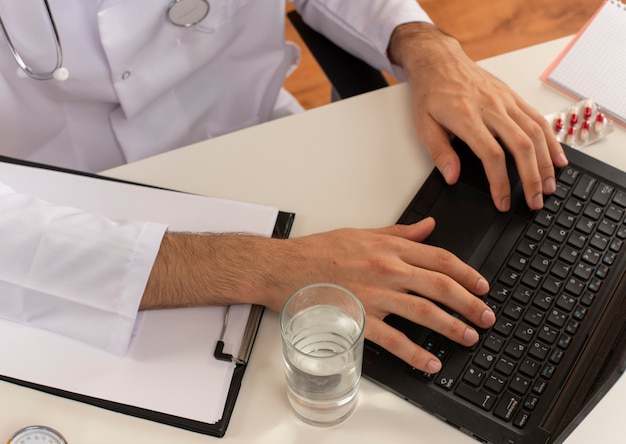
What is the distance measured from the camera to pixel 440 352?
0.85 m

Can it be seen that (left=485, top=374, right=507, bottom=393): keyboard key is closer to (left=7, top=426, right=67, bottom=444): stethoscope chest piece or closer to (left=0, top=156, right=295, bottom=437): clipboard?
(left=0, top=156, right=295, bottom=437): clipboard

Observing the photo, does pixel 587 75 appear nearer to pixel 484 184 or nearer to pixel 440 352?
pixel 484 184

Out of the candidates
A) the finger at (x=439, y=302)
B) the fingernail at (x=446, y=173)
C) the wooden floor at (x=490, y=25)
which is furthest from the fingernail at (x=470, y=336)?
the wooden floor at (x=490, y=25)

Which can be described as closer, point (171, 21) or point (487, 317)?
point (487, 317)

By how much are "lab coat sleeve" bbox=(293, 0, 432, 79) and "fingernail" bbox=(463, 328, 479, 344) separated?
1.77 ft

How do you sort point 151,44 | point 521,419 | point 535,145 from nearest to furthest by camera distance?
point 521,419
point 535,145
point 151,44

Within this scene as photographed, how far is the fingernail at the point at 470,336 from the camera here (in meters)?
0.84

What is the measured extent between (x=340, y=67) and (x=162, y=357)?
0.56 m

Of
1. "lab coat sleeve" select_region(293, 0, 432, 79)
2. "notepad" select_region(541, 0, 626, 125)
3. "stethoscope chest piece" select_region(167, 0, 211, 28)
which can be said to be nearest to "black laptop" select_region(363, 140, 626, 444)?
"notepad" select_region(541, 0, 626, 125)

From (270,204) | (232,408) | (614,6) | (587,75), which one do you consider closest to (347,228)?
(270,204)

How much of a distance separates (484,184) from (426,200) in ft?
0.28

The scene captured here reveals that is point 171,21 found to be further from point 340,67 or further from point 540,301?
point 540,301

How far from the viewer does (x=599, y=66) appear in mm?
1124

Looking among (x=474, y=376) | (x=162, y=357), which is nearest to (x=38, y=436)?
(x=162, y=357)
